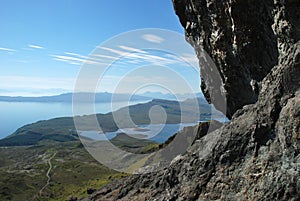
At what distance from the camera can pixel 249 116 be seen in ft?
80.0

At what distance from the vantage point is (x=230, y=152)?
23.0 m

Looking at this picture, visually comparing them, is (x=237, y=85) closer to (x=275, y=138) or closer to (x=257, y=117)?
(x=257, y=117)

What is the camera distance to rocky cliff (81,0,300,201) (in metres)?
18.9

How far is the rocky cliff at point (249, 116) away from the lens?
1892cm

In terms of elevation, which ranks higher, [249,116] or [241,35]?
[241,35]

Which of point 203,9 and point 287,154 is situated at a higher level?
point 203,9

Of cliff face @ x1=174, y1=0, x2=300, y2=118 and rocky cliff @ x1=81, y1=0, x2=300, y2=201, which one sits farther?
cliff face @ x1=174, y1=0, x2=300, y2=118

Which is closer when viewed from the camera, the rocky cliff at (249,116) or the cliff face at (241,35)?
the rocky cliff at (249,116)


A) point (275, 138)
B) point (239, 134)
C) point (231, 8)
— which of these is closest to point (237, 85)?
point (231, 8)

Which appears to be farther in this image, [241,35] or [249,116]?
[241,35]

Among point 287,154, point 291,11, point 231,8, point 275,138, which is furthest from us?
point 231,8

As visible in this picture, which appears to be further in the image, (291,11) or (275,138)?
(291,11)

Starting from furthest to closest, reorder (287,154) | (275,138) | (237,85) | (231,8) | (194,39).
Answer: (194,39)
(237,85)
(231,8)
(275,138)
(287,154)

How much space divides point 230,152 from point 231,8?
46.1 feet
